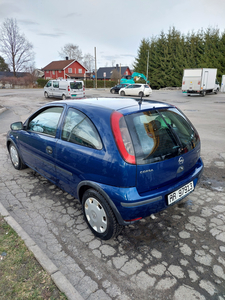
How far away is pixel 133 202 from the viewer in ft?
7.53

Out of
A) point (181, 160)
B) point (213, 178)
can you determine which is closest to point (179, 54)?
point (213, 178)

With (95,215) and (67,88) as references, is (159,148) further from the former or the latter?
(67,88)

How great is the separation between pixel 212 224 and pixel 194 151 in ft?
3.27

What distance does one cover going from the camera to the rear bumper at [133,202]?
230cm

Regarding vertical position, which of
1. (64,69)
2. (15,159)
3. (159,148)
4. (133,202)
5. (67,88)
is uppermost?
(64,69)

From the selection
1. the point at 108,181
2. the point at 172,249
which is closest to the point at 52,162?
the point at 108,181

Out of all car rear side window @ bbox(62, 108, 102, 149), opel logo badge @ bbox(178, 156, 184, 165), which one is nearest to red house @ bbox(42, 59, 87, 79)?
car rear side window @ bbox(62, 108, 102, 149)

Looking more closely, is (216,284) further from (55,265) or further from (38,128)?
(38,128)

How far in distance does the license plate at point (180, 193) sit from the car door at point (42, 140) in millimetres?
1705

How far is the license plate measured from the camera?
8.56 feet

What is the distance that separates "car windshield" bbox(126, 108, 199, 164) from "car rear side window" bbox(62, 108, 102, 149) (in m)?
0.44

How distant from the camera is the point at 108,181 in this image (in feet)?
7.87

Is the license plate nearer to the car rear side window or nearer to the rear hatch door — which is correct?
the rear hatch door

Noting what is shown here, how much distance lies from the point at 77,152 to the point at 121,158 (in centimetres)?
71
